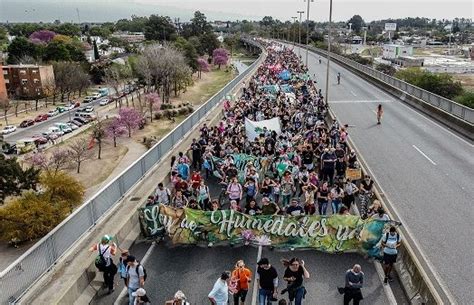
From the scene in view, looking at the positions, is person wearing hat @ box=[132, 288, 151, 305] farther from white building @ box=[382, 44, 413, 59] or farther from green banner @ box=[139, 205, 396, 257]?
white building @ box=[382, 44, 413, 59]

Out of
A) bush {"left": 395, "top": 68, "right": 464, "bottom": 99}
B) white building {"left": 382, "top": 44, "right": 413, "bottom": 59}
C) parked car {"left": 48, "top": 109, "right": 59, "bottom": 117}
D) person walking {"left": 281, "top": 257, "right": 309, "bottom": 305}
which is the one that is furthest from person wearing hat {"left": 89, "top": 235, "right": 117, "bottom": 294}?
white building {"left": 382, "top": 44, "right": 413, "bottom": 59}

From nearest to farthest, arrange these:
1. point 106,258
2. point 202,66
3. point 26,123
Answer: point 106,258 < point 26,123 < point 202,66

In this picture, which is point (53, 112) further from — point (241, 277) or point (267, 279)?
point (267, 279)

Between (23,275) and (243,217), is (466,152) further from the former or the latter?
(23,275)

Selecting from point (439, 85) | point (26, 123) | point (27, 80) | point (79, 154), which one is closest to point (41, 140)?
point (79, 154)

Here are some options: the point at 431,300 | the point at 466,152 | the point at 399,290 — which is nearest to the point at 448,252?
the point at 399,290

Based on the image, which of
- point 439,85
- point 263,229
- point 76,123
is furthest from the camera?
point 76,123
